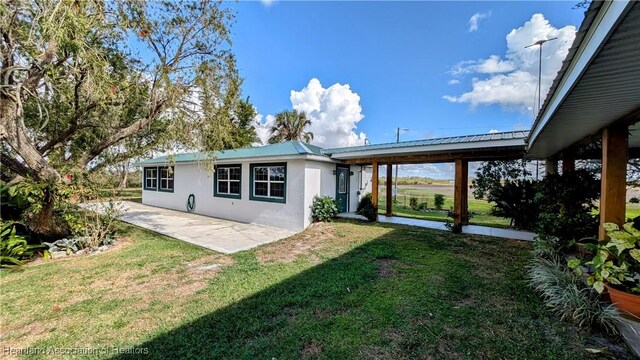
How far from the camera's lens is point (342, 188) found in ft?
36.8

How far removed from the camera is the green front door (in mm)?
10758

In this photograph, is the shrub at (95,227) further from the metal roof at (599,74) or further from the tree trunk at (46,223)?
the metal roof at (599,74)

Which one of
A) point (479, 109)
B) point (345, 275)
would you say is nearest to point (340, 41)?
point (345, 275)

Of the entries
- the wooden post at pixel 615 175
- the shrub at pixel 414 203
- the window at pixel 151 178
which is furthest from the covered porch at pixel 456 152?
the window at pixel 151 178

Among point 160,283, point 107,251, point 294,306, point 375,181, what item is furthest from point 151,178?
point 294,306

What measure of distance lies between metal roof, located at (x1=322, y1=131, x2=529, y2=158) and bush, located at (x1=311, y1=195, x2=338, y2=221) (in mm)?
1759

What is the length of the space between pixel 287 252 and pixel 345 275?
2.06m

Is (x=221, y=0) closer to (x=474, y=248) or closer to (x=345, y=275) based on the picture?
(x=345, y=275)

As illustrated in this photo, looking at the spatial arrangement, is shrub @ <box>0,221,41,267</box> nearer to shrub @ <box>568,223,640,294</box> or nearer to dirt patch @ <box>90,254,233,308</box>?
dirt patch @ <box>90,254,233,308</box>

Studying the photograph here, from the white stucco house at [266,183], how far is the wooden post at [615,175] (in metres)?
6.65

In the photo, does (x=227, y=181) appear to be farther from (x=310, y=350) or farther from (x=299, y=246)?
(x=310, y=350)

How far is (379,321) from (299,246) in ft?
12.8

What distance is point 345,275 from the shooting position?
467 cm

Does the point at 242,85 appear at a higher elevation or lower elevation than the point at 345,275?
higher
